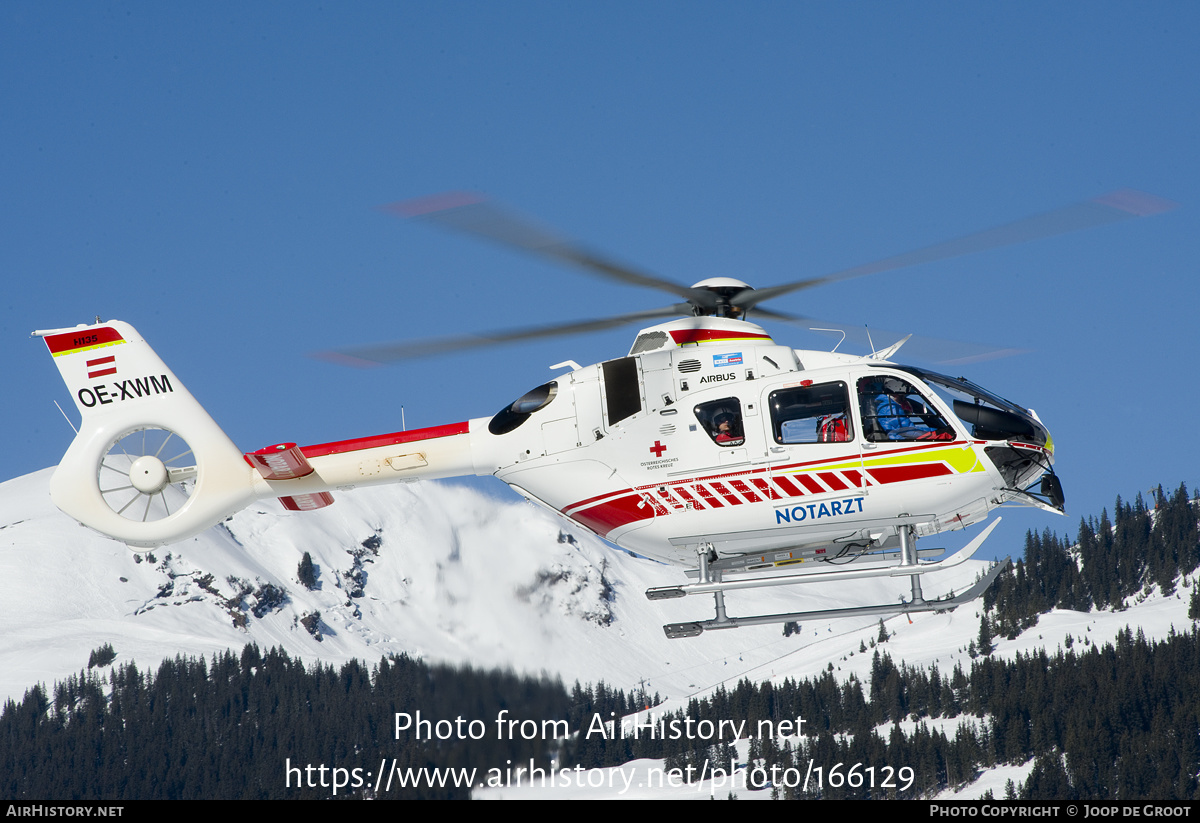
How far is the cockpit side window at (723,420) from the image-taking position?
19203 mm

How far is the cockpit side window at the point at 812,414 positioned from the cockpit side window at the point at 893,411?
0.28m

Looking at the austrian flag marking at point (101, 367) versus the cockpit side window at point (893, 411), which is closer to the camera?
the cockpit side window at point (893, 411)

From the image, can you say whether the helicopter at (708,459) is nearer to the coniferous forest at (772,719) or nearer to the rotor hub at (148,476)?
the rotor hub at (148,476)

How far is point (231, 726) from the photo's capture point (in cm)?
15338

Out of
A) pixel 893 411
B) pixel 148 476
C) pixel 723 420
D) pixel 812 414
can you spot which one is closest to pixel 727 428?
pixel 723 420

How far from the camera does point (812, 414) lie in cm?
1894

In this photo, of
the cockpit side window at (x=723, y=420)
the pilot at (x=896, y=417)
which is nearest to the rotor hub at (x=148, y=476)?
the cockpit side window at (x=723, y=420)

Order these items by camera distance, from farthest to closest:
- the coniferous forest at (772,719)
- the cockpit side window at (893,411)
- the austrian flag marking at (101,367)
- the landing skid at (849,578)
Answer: the coniferous forest at (772,719) < the austrian flag marking at (101,367) < the cockpit side window at (893,411) < the landing skid at (849,578)

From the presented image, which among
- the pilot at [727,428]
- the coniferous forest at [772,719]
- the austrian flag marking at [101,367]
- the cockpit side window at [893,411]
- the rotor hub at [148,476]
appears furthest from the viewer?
the coniferous forest at [772,719]

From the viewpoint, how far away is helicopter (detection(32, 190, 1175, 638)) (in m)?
18.7

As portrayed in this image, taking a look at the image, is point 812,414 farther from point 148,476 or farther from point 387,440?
point 148,476

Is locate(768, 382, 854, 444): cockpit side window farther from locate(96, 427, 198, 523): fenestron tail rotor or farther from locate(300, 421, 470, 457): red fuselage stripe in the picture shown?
locate(96, 427, 198, 523): fenestron tail rotor

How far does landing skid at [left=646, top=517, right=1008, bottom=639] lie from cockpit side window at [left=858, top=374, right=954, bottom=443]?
149 centimetres
